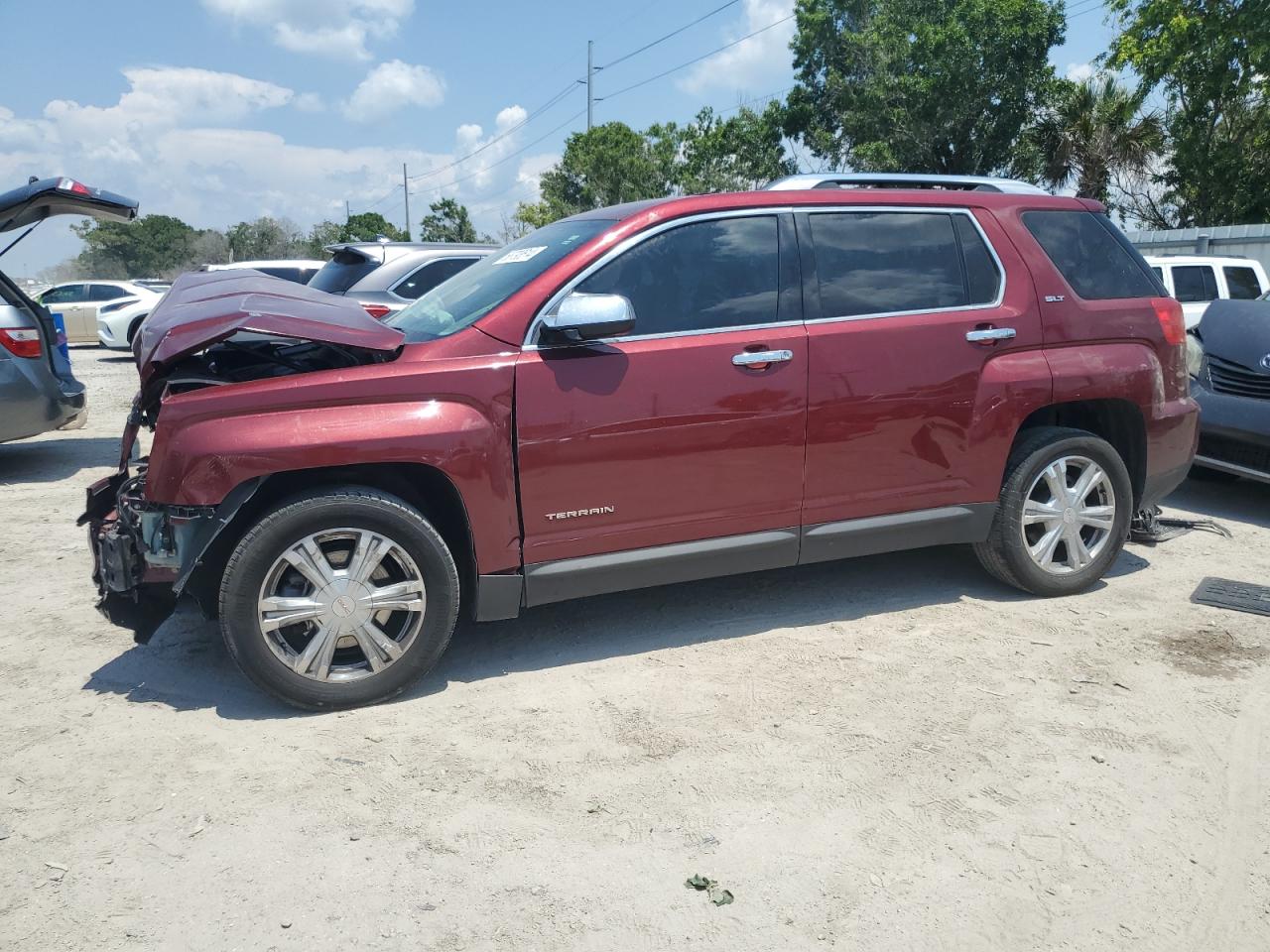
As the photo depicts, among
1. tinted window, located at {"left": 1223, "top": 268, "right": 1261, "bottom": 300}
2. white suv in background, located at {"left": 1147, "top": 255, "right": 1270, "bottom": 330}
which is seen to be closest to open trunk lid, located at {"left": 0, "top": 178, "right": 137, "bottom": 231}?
white suv in background, located at {"left": 1147, "top": 255, "right": 1270, "bottom": 330}

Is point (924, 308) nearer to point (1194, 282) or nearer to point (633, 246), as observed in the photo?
point (633, 246)

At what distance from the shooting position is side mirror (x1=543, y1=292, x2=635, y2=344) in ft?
12.0

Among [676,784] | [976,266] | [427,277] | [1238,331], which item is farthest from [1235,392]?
[427,277]

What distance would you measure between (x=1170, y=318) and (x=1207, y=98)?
19240 mm

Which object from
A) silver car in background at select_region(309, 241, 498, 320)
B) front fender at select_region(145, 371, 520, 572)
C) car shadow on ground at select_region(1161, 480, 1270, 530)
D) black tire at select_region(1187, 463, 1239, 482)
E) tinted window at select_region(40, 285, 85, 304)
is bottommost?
car shadow on ground at select_region(1161, 480, 1270, 530)

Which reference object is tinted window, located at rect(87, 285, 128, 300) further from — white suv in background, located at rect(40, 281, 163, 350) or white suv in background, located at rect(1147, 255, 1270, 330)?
white suv in background, located at rect(1147, 255, 1270, 330)

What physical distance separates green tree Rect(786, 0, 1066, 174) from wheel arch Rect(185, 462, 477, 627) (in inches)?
896

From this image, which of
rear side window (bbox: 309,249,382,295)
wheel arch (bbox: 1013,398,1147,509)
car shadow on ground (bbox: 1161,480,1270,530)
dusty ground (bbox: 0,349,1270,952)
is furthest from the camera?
rear side window (bbox: 309,249,382,295)

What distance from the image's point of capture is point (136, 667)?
405 cm

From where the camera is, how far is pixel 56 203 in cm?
745

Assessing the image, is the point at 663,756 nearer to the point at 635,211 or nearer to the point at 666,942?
the point at 666,942

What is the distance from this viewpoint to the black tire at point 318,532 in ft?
11.2

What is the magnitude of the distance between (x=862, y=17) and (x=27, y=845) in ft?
94.3

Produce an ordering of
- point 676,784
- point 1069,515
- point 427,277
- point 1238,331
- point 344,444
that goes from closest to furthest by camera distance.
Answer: point 676,784
point 344,444
point 1069,515
point 1238,331
point 427,277
